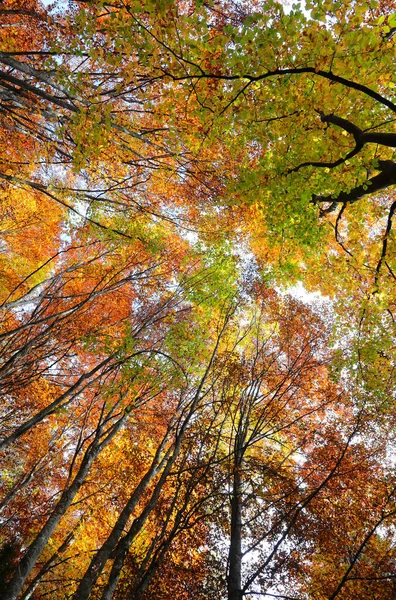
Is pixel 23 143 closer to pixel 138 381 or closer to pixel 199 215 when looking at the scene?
pixel 199 215

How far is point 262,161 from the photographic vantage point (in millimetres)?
4973

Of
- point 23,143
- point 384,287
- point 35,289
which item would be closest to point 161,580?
point 35,289

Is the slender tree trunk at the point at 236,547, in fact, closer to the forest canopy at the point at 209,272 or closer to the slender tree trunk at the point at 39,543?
the forest canopy at the point at 209,272

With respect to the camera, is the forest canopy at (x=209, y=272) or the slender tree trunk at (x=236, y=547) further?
the slender tree trunk at (x=236, y=547)

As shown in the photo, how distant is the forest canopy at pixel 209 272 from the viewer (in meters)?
3.66

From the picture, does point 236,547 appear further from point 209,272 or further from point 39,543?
point 209,272

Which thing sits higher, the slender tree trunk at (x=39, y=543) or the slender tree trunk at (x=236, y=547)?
the slender tree trunk at (x=236, y=547)

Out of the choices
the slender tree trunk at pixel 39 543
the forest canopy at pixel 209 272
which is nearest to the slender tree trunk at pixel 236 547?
the forest canopy at pixel 209 272

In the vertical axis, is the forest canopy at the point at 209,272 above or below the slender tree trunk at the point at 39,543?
above

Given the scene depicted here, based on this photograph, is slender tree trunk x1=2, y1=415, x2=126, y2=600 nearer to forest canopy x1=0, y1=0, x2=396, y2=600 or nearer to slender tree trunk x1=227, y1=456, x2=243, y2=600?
forest canopy x1=0, y1=0, x2=396, y2=600

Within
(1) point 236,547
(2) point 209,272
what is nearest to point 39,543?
(1) point 236,547

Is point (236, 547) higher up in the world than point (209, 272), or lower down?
lower down

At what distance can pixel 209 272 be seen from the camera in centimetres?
773

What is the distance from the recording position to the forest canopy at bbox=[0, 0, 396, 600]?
144 inches
